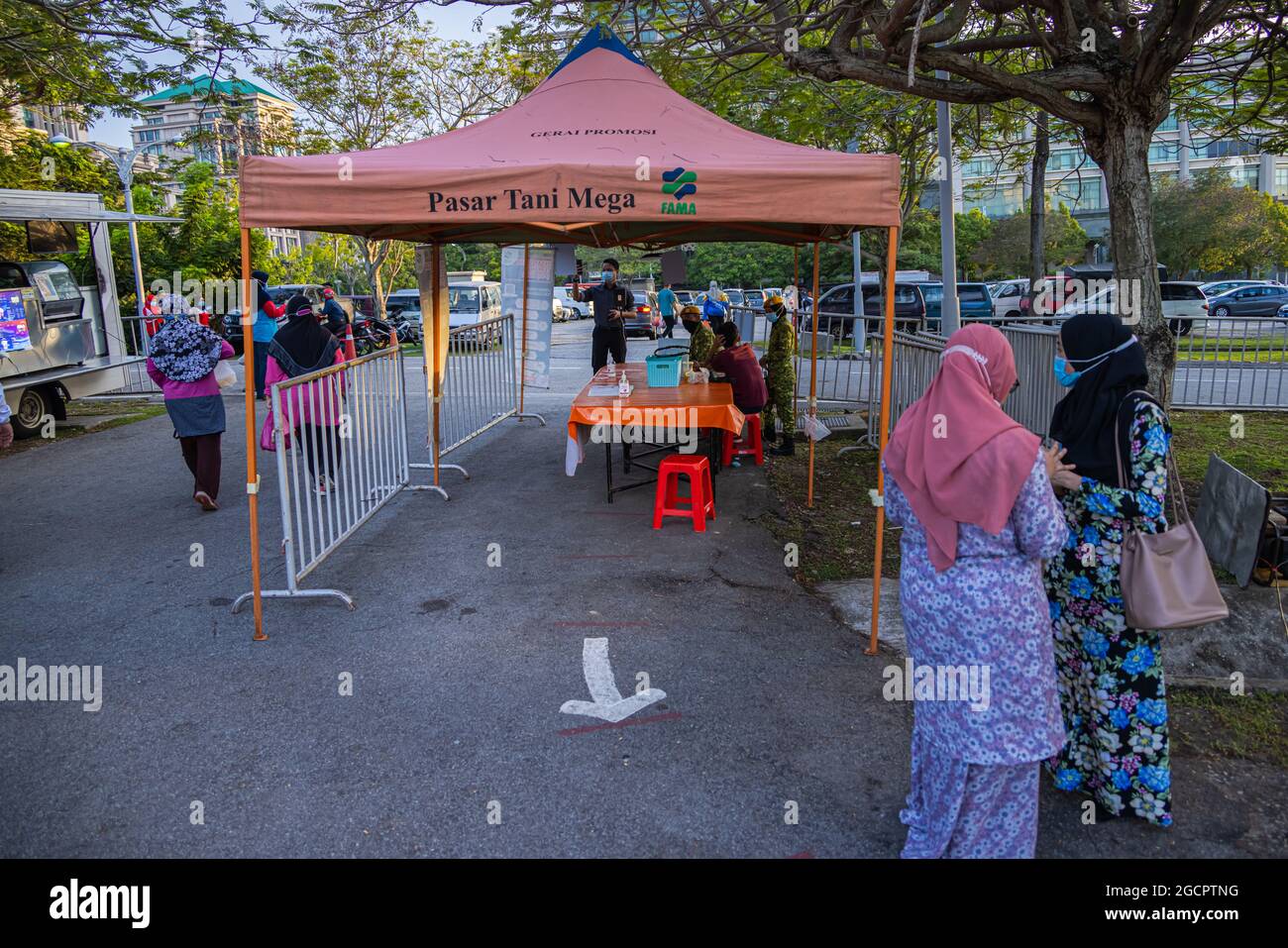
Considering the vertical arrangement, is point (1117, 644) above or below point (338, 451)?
below

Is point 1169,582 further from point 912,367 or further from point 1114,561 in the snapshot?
point 912,367

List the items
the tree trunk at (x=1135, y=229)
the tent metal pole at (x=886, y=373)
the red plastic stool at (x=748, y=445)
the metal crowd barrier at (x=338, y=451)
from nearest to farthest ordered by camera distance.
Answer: the tent metal pole at (x=886, y=373), the metal crowd barrier at (x=338, y=451), the tree trunk at (x=1135, y=229), the red plastic stool at (x=748, y=445)

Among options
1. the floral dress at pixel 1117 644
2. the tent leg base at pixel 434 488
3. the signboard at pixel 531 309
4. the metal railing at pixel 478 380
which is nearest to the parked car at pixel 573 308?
the signboard at pixel 531 309

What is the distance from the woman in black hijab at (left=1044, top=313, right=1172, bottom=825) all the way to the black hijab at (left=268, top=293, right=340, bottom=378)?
5.83 m

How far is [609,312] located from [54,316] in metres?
7.23

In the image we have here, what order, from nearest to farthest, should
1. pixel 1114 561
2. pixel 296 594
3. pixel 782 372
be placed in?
1. pixel 1114 561
2. pixel 296 594
3. pixel 782 372

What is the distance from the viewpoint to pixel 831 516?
303 inches

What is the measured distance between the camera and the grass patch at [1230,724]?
13.0 ft

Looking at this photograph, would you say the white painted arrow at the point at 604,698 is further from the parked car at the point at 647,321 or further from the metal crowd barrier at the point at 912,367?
the parked car at the point at 647,321

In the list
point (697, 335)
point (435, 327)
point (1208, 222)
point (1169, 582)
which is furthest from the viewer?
point (1208, 222)

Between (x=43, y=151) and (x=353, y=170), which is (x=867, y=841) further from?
(x=43, y=151)

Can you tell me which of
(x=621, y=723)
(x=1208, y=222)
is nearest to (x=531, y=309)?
(x=621, y=723)

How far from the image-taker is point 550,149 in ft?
18.3

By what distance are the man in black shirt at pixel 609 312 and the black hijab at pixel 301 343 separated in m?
5.27
